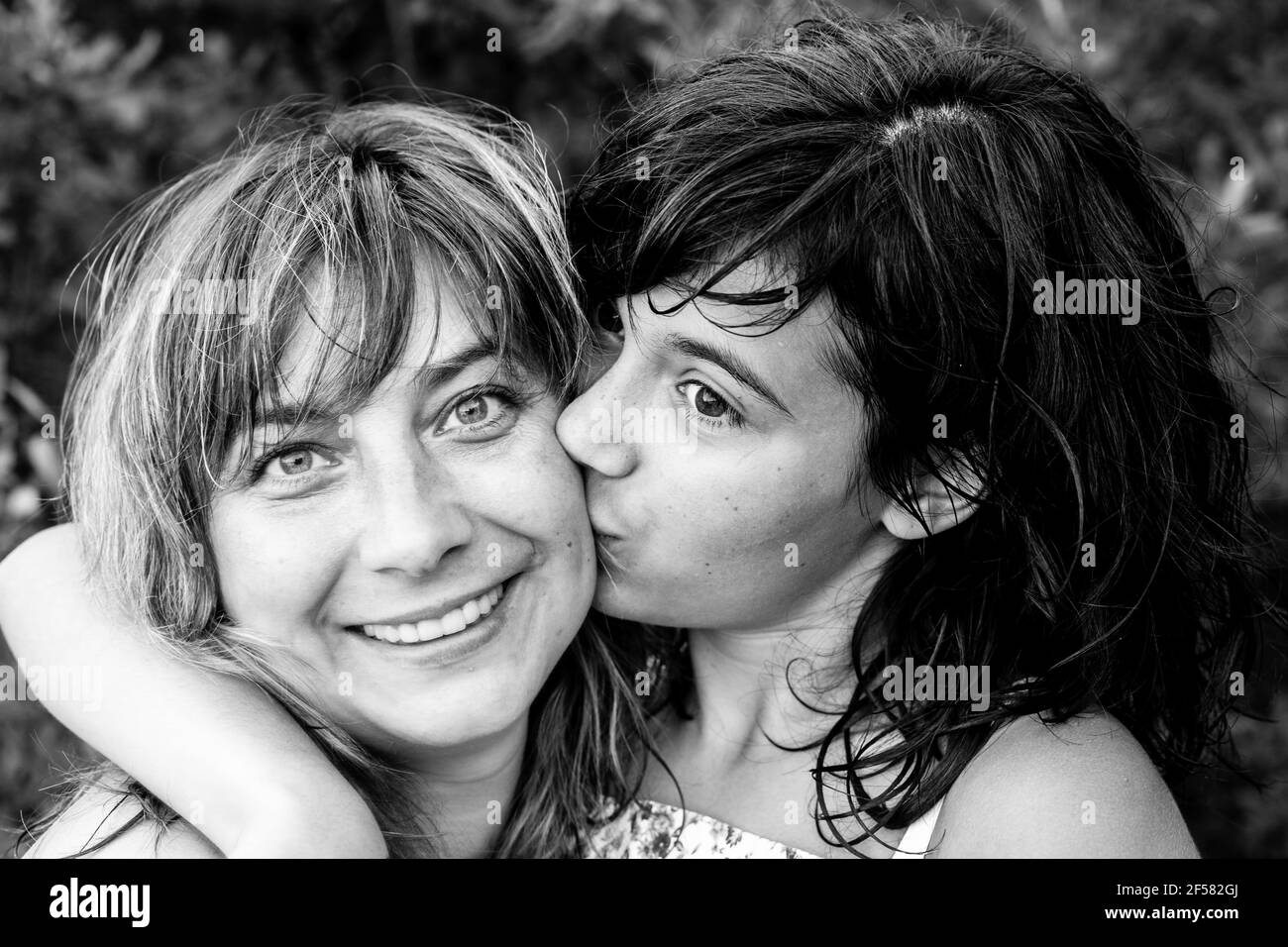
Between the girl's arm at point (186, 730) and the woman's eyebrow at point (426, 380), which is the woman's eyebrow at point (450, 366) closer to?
the woman's eyebrow at point (426, 380)

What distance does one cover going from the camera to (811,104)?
211 cm

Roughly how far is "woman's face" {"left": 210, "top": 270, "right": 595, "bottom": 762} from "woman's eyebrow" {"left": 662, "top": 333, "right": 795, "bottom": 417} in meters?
0.25

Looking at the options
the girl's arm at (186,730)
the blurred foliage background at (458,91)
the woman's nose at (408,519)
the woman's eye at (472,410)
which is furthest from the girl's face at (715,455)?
the blurred foliage background at (458,91)

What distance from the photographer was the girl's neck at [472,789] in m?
2.22

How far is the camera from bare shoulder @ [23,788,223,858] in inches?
75.5

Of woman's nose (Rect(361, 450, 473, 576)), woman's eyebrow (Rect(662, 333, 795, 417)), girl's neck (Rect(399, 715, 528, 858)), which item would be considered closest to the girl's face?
woman's eyebrow (Rect(662, 333, 795, 417))

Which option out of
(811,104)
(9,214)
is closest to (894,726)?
(811,104)

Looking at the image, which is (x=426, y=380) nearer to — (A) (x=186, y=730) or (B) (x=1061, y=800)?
(A) (x=186, y=730)

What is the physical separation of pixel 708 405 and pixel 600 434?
182 mm

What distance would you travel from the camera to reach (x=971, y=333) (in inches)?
81.0

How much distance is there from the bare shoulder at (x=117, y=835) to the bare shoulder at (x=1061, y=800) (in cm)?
114

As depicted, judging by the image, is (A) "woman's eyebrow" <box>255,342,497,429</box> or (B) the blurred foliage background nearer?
(A) "woman's eyebrow" <box>255,342,497,429</box>

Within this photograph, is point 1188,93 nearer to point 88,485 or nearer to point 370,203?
point 370,203

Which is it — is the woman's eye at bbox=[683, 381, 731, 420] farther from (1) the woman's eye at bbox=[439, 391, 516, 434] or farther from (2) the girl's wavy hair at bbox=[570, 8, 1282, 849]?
(1) the woman's eye at bbox=[439, 391, 516, 434]
